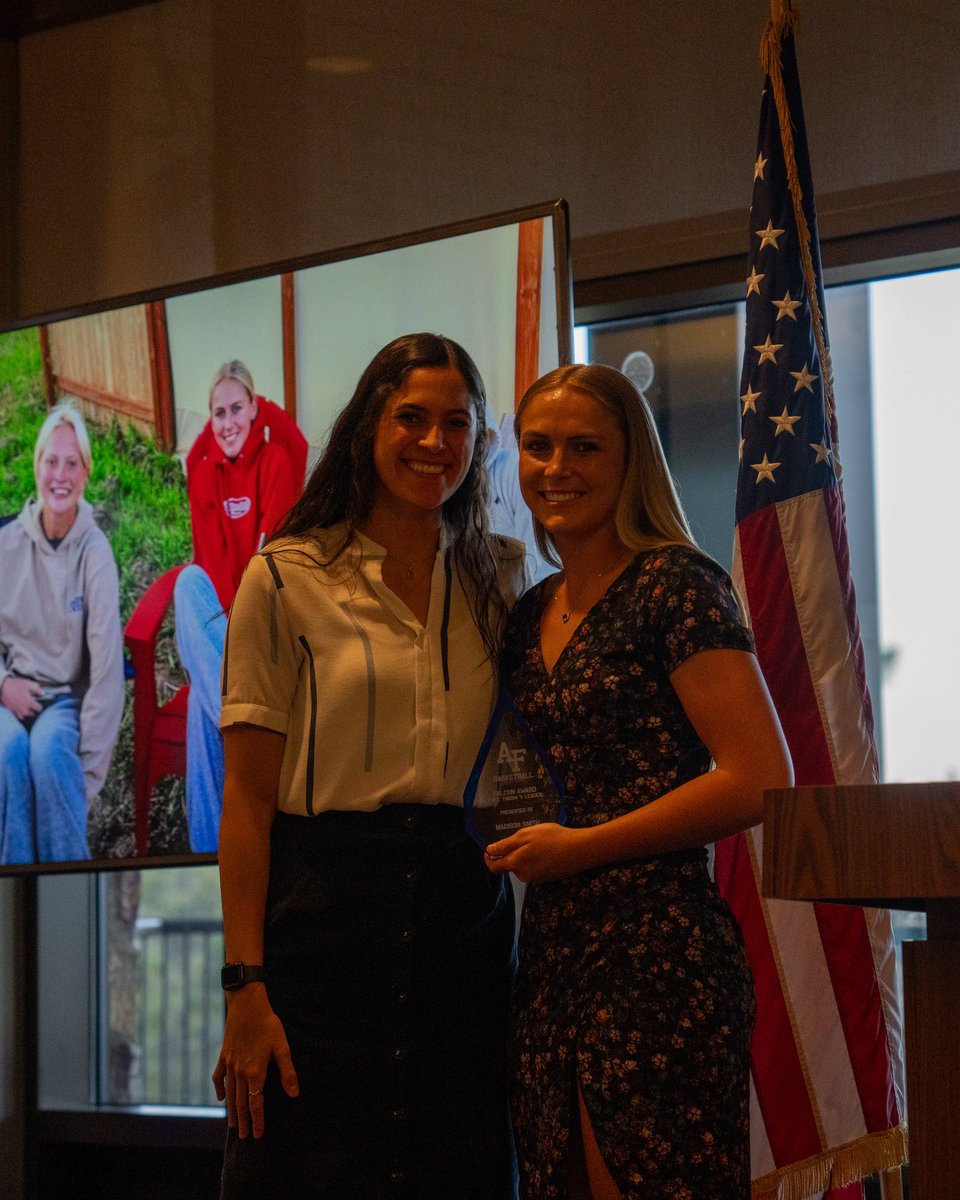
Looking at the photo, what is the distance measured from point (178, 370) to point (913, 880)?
2.33 meters

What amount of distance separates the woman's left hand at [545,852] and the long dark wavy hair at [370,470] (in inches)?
14.0

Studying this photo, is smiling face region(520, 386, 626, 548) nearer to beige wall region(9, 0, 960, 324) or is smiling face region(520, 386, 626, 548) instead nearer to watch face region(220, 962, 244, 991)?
watch face region(220, 962, 244, 991)

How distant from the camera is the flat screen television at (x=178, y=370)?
2.46 meters

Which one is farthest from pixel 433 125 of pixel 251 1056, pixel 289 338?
pixel 251 1056

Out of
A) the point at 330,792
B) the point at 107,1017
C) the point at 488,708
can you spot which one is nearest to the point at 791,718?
the point at 488,708

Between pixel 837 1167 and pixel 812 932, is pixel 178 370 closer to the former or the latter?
pixel 812 932

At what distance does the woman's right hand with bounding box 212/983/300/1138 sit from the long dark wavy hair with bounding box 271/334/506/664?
1.79 feet

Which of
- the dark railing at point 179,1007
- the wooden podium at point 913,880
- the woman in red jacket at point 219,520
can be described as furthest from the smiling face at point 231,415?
the wooden podium at point 913,880

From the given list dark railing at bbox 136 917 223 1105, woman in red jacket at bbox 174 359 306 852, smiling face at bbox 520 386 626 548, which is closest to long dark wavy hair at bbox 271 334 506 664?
smiling face at bbox 520 386 626 548

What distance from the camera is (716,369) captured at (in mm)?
2883

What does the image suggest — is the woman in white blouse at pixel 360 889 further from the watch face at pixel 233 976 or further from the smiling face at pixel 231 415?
the smiling face at pixel 231 415

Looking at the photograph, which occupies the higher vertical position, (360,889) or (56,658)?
(56,658)

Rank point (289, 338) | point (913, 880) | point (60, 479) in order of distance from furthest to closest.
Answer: point (60, 479)
point (289, 338)
point (913, 880)

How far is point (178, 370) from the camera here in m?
2.84
